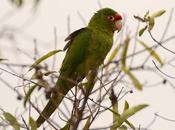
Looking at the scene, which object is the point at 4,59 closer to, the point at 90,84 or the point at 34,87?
the point at 34,87

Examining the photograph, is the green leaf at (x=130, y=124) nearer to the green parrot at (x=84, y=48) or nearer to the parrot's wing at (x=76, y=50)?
the green parrot at (x=84, y=48)

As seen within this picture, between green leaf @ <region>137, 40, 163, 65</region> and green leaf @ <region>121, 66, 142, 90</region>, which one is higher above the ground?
green leaf @ <region>137, 40, 163, 65</region>

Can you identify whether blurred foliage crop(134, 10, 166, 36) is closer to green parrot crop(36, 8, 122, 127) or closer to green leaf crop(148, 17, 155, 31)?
green leaf crop(148, 17, 155, 31)

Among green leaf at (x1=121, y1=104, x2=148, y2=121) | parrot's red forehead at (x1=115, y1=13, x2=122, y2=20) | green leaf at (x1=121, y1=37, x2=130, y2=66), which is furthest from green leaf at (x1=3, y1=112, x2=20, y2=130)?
parrot's red forehead at (x1=115, y1=13, x2=122, y2=20)

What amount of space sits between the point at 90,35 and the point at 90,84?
115cm

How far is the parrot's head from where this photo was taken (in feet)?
9.86

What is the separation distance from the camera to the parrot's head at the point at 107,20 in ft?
9.86

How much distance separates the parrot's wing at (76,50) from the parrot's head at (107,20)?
0.20 metres

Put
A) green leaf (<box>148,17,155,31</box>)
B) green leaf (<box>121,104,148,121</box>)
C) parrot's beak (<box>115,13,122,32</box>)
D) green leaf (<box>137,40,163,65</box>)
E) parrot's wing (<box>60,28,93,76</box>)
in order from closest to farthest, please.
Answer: green leaf (<box>137,40,163,65</box>) → green leaf (<box>121,104,148,121</box>) → green leaf (<box>148,17,155,31</box>) → parrot's wing (<box>60,28,93,76</box>) → parrot's beak (<box>115,13,122,32</box>)

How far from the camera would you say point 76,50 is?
2715 mm

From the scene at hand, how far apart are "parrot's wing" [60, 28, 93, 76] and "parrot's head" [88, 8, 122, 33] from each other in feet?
0.65

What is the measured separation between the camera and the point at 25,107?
6.02 feet

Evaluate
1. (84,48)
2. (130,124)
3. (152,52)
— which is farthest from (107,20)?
(152,52)

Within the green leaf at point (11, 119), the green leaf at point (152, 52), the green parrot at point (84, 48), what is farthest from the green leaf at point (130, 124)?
the green parrot at point (84, 48)
